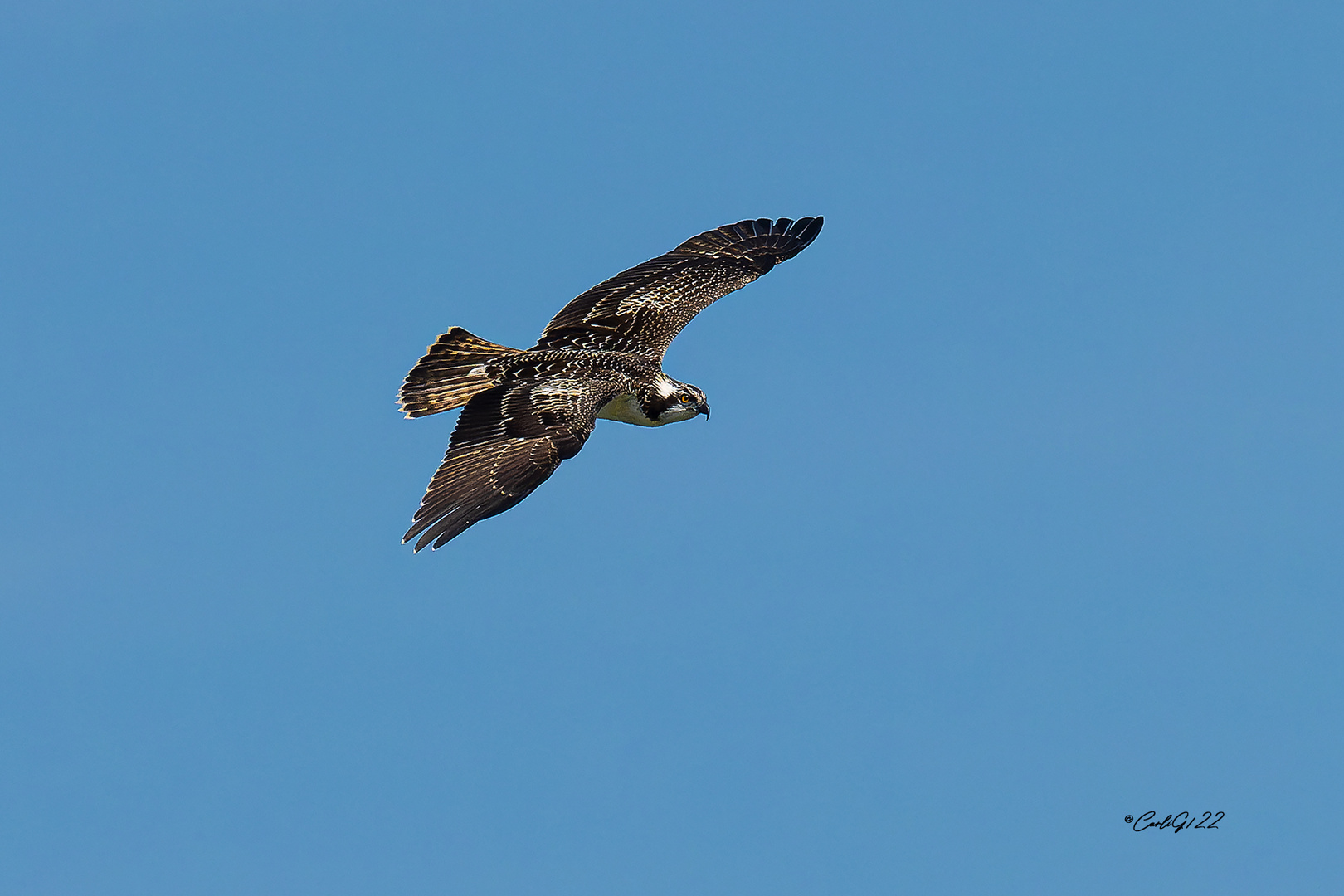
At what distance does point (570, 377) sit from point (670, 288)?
14.3 feet

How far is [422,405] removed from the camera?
2038 centimetres

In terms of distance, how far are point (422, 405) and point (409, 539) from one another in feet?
12.6

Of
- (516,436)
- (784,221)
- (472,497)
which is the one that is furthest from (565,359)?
(784,221)

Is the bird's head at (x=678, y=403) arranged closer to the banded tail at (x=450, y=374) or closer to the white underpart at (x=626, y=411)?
the white underpart at (x=626, y=411)

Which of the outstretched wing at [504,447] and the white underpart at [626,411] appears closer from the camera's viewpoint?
the outstretched wing at [504,447]

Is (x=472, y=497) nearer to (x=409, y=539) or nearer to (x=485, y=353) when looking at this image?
(x=409, y=539)

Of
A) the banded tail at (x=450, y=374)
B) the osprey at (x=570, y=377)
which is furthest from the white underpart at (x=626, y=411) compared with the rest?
the banded tail at (x=450, y=374)

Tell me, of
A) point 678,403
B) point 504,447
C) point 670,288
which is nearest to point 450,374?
point 504,447

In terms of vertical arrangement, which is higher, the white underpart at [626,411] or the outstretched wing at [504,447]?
the white underpart at [626,411]

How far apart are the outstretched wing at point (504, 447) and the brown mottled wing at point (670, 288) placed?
2.65 meters

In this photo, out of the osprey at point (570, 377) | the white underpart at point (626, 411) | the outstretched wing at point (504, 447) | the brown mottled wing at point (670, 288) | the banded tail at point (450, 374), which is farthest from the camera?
the brown mottled wing at point (670, 288)

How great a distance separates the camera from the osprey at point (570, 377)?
58.3ft

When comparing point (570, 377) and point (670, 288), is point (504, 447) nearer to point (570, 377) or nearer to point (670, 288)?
point (570, 377)

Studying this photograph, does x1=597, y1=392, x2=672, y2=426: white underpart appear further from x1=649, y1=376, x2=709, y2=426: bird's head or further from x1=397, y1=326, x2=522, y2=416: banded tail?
x1=397, y1=326, x2=522, y2=416: banded tail
